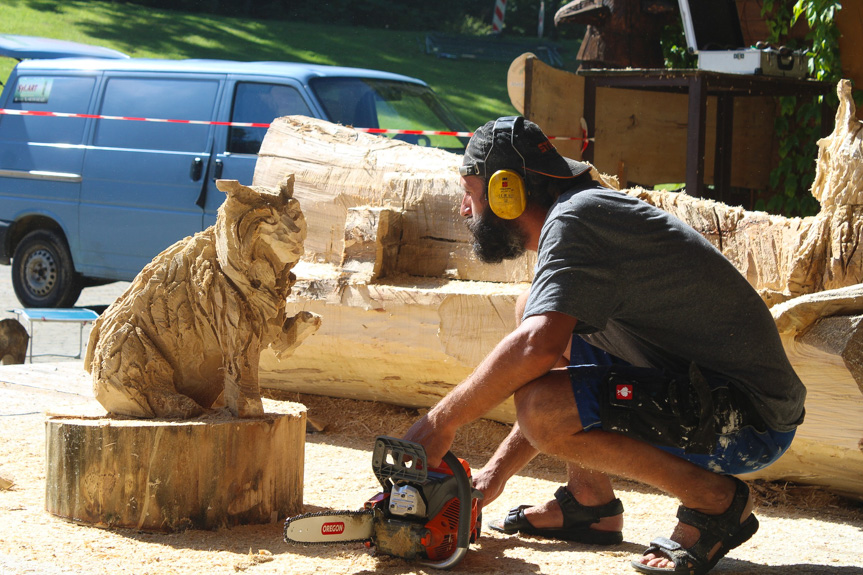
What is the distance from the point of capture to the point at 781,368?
2.21m

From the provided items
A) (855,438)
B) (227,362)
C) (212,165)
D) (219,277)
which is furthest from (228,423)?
(212,165)

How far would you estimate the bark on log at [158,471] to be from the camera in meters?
2.43

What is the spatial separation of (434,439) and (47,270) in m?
5.84

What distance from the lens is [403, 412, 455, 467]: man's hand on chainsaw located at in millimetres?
2078

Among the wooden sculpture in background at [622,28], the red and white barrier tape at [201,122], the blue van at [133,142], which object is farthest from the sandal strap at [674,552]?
the wooden sculpture in background at [622,28]

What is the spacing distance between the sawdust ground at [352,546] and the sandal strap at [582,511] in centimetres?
7

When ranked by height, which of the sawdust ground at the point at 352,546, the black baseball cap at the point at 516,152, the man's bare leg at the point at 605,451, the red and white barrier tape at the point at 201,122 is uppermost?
the red and white barrier tape at the point at 201,122

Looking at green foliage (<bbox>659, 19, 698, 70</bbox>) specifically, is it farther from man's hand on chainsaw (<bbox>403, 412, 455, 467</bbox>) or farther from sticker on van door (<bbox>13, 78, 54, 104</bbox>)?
man's hand on chainsaw (<bbox>403, 412, 455, 467</bbox>)

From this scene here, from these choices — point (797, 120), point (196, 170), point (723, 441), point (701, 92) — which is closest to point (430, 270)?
point (723, 441)

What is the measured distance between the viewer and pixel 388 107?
21.6 ft

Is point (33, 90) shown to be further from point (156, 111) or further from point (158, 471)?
point (158, 471)

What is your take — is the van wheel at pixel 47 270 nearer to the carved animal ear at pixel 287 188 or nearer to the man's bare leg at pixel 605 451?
the carved animal ear at pixel 287 188

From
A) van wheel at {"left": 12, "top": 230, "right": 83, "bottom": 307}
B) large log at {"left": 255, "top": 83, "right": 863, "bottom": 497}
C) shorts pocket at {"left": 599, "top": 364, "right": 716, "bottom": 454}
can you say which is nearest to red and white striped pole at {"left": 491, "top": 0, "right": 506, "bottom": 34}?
van wheel at {"left": 12, "top": 230, "right": 83, "bottom": 307}

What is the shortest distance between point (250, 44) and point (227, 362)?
54.9ft
